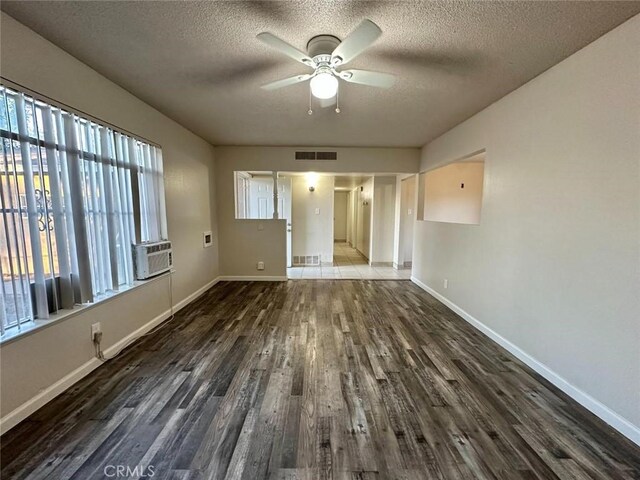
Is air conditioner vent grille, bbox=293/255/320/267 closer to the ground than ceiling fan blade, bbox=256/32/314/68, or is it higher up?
closer to the ground

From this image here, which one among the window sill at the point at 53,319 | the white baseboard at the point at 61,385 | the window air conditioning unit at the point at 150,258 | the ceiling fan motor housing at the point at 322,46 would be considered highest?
the ceiling fan motor housing at the point at 322,46

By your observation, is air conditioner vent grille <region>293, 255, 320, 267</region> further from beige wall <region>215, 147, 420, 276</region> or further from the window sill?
the window sill

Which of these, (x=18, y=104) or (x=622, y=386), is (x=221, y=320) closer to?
(x=18, y=104)

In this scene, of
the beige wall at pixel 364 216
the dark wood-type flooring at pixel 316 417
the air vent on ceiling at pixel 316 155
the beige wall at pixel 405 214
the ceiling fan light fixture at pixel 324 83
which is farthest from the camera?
the beige wall at pixel 364 216

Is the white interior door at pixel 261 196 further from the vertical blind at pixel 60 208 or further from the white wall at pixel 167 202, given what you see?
the vertical blind at pixel 60 208

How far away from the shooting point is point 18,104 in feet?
5.46

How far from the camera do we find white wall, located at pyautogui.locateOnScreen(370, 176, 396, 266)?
6.47 meters

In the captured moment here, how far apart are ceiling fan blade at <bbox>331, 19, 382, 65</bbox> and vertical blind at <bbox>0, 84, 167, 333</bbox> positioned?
198 centimetres

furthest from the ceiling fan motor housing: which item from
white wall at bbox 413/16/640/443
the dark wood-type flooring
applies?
the dark wood-type flooring

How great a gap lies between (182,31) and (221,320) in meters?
2.76

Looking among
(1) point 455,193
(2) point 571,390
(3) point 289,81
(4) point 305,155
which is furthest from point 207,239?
(1) point 455,193

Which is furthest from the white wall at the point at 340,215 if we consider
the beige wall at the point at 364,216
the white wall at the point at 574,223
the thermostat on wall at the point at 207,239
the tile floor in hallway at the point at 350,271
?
the white wall at the point at 574,223

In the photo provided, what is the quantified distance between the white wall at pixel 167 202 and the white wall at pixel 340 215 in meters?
7.56

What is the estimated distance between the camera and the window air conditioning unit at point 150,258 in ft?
9.02
